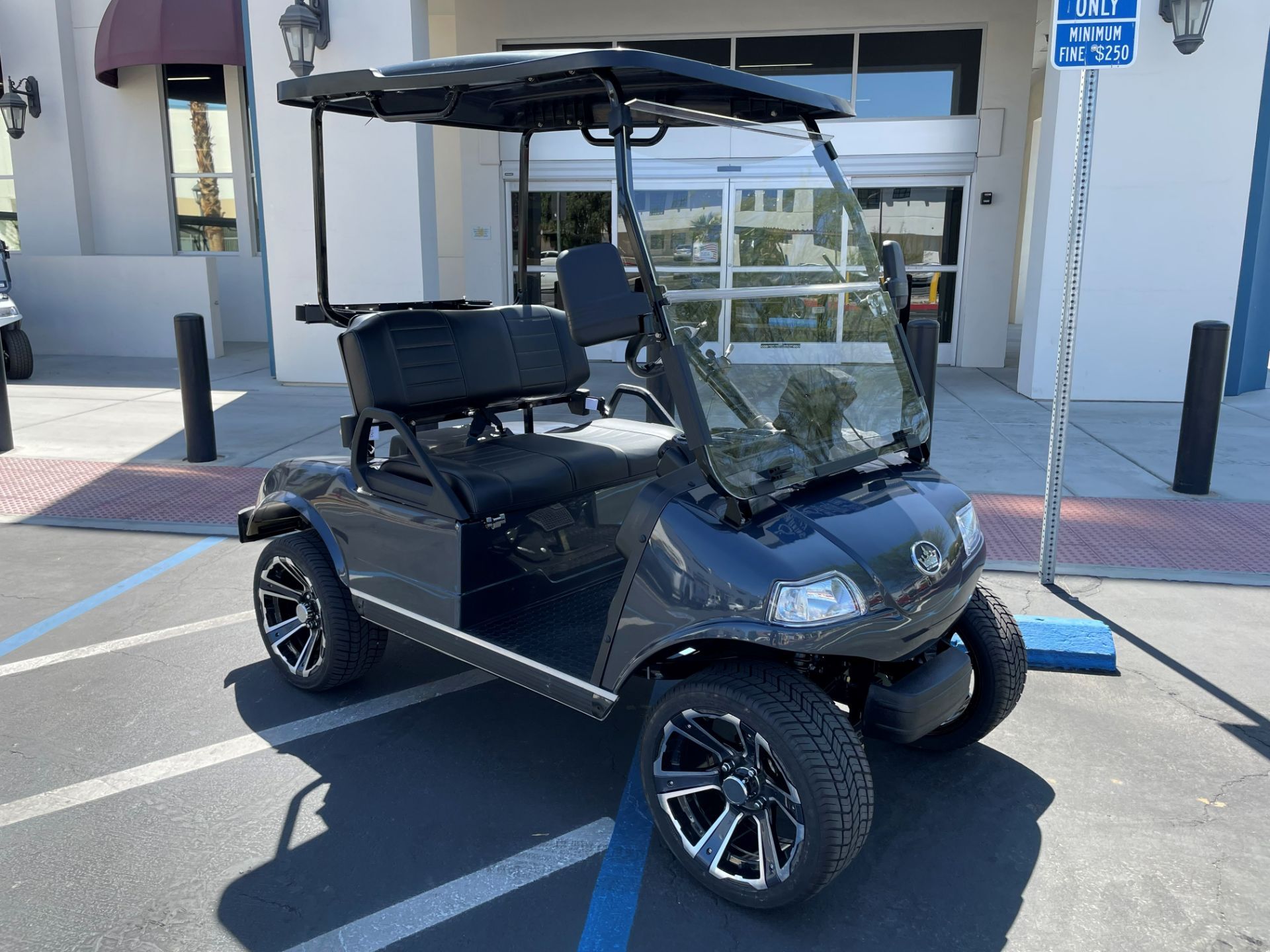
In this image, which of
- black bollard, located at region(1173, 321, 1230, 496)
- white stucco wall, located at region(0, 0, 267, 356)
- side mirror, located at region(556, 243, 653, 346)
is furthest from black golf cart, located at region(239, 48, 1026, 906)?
white stucco wall, located at region(0, 0, 267, 356)

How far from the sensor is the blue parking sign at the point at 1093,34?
13.6ft

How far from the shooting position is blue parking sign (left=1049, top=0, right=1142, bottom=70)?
4160 millimetres

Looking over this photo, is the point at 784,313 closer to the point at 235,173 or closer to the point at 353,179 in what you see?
the point at 353,179

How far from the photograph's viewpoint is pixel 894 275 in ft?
10.8

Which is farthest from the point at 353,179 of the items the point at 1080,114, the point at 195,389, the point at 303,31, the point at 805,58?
the point at 1080,114

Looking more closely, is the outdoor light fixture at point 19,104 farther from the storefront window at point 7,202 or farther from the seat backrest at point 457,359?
the seat backrest at point 457,359

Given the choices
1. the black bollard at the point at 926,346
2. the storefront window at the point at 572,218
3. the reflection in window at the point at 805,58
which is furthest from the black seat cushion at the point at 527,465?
the reflection in window at the point at 805,58

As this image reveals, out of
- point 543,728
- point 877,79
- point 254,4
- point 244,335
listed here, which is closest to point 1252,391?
point 877,79

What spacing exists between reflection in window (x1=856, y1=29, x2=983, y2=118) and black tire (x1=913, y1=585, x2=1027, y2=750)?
32.9 feet

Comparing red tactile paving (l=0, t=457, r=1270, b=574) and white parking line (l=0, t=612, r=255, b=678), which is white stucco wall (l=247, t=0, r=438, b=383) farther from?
white parking line (l=0, t=612, r=255, b=678)

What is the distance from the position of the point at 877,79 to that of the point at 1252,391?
5.42 meters

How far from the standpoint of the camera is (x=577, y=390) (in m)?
4.61

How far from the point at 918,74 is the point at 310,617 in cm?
1069

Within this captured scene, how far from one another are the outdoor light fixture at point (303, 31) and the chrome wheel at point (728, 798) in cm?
851
